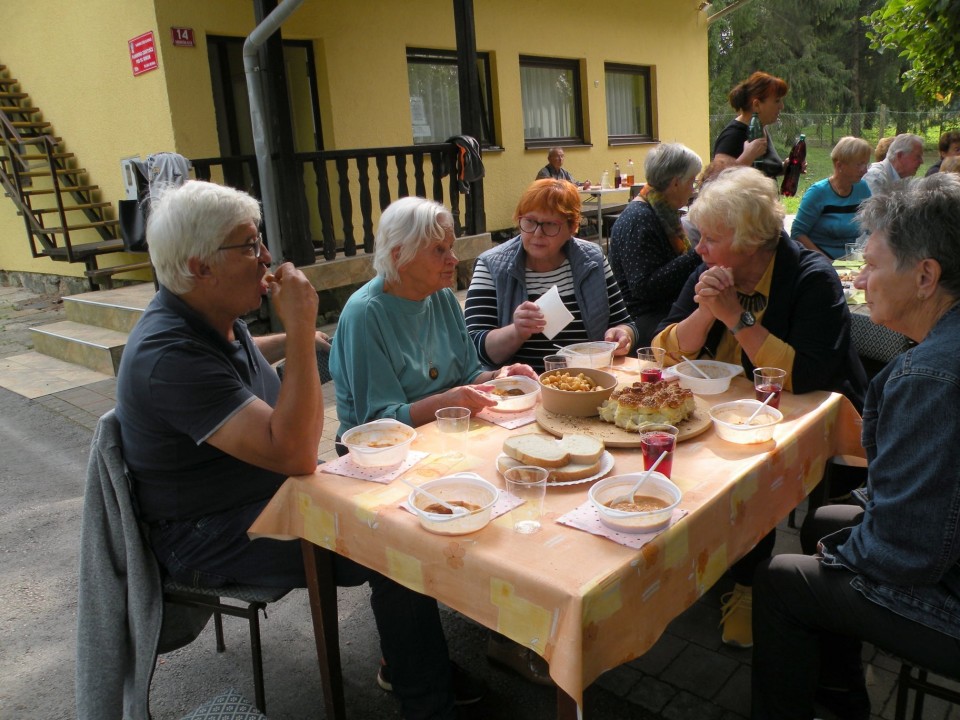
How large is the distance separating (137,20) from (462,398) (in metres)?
6.36

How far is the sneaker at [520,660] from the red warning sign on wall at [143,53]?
6.33 m

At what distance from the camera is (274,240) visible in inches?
240

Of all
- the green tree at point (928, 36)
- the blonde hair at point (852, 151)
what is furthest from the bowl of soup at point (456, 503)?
the green tree at point (928, 36)

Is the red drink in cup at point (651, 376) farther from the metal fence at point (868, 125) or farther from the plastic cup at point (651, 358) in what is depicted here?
the metal fence at point (868, 125)

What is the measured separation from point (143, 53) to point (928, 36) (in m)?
6.74

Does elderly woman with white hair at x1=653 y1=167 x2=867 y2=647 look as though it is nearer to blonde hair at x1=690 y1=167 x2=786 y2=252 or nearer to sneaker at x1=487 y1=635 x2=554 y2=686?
blonde hair at x1=690 y1=167 x2=786 y2=252

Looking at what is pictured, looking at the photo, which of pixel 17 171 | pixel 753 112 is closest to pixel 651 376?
pixel 753 112

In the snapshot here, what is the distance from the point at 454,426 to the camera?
191 centimetres

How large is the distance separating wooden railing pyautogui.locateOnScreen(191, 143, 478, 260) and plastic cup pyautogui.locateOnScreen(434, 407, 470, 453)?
4.94 m

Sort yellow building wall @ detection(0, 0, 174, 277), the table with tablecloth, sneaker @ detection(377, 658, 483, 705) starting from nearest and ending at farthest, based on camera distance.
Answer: the table with tablecloth < sneaker @ detection(377, 658, 483, 705) < yellow building wall @ detection(0, 0, 174, 277)

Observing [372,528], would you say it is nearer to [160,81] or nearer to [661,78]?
[160,81]

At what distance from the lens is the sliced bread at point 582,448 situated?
67.6 inches

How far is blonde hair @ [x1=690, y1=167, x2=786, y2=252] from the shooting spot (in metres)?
2.33

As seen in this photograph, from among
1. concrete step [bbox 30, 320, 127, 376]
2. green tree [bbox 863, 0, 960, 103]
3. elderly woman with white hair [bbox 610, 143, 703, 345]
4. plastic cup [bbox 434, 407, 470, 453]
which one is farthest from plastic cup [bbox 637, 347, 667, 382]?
concrete step [bbox 30, 320, 127, 376]
